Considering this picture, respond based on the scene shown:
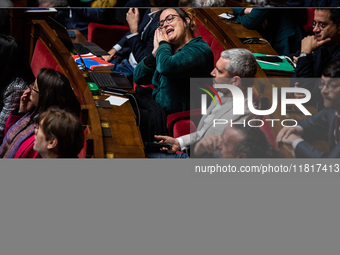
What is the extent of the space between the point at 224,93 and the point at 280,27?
611mm

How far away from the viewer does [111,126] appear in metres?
3.57

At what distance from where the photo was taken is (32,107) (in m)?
3.76

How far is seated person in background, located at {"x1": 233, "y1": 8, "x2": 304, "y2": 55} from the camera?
3.90m

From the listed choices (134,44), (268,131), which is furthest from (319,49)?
(134,44)

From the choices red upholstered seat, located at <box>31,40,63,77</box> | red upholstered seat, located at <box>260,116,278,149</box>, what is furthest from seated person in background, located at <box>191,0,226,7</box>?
red upholstered seat, located at <box>31,40,63,77</box>

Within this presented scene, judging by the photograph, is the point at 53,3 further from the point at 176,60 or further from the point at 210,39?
the point at 210,39

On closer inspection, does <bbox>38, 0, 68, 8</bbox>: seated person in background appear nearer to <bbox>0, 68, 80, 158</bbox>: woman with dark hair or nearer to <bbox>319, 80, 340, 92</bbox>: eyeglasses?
<bbox>0, 68, 80, 158</bbox>: woman with dark hair

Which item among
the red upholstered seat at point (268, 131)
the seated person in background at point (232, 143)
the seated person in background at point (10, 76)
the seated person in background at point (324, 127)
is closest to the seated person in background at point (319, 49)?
the seated person in background at point (324, 127)

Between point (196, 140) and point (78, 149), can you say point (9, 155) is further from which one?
point (196, 140)

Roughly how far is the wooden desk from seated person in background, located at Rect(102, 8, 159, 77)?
32 centimetres

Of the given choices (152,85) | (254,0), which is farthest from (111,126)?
(254,0)

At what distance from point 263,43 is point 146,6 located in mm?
845

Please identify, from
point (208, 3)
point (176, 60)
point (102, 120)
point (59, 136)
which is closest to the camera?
point (59, 136)

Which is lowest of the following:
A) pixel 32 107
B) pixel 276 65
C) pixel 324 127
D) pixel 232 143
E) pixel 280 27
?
pixel 232 143
